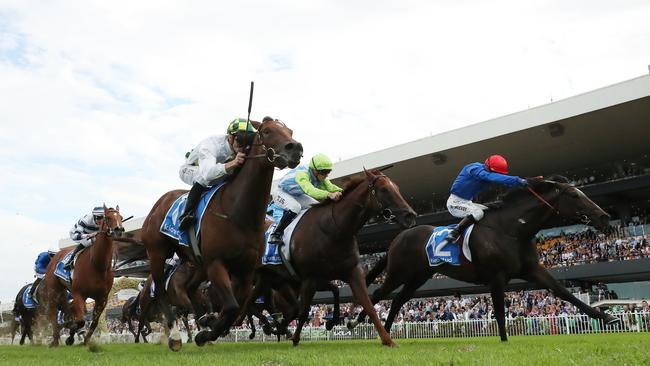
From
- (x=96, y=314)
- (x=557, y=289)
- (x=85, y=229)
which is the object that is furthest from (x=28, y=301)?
(x=557, y=289)

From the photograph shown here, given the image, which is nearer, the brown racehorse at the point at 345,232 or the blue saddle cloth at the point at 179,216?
the blue saddle cloth at the point at 179,216

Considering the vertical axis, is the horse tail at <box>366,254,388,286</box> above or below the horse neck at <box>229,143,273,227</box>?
below

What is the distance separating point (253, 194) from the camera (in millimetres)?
6652

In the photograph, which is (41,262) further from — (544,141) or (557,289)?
(544,141)

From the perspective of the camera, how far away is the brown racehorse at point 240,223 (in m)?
6.34

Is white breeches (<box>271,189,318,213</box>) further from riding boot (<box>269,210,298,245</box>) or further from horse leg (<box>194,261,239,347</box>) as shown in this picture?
horse leg (<box>194,261,239,347</box>)

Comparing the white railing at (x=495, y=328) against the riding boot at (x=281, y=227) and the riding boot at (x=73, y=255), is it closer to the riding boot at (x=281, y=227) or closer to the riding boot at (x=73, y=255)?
the riding boot at (x=73, y=255)

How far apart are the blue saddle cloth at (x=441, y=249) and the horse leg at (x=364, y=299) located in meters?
1.73

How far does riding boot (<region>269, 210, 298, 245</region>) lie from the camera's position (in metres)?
8.79

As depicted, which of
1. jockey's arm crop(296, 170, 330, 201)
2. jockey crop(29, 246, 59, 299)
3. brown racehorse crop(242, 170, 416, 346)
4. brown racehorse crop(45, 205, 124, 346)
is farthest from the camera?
jockey crop(29, 246, 59, 299)

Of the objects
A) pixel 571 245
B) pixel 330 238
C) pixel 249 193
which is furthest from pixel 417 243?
pixel 571 245

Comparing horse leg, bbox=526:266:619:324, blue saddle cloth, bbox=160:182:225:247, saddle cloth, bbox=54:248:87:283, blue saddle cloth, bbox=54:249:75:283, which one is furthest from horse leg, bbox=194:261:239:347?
blue saddle cloth, bbox=54:249:75:283

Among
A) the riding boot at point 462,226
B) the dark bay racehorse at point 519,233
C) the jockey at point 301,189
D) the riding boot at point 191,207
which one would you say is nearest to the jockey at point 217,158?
the riding boot at point 191,207

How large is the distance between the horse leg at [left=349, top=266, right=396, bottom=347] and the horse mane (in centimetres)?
248
